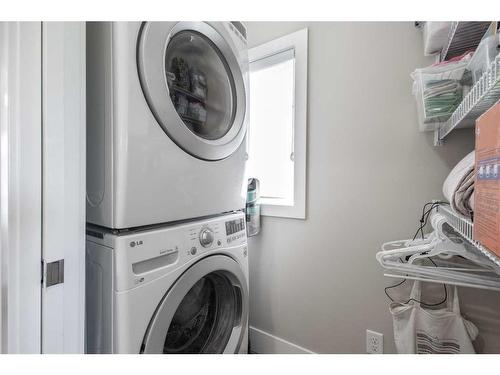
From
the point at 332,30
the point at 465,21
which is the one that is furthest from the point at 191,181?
the point at 332,30

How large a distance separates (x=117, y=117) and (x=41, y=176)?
22 cm

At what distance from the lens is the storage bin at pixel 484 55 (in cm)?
54

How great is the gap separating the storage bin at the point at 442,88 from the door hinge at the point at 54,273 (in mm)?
1170

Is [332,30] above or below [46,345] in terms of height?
above

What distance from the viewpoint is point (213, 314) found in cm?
104

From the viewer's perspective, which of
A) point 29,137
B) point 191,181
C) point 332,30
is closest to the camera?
point 29,137

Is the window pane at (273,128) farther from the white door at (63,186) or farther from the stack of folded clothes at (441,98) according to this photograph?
the white door at (63,186)

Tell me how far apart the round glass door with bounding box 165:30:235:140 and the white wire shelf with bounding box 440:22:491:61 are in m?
0.75

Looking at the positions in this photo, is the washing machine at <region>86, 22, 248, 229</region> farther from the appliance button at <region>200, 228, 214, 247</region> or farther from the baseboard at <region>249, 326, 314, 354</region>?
the baseboard at <region>249, 326, 314, 354</region>

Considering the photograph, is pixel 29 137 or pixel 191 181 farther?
pixel 191 181

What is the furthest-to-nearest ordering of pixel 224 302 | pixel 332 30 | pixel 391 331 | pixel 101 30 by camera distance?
pixel 332 30
pixel 391 331
pixel 224 302
pixel 101 30

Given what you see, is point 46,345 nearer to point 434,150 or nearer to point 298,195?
point 298,195

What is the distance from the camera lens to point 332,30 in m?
1.30

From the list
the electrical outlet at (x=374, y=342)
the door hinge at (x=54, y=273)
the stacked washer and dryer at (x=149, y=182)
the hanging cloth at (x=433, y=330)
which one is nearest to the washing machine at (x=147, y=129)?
the stacked washer and dryer at (x=149, y=182)
